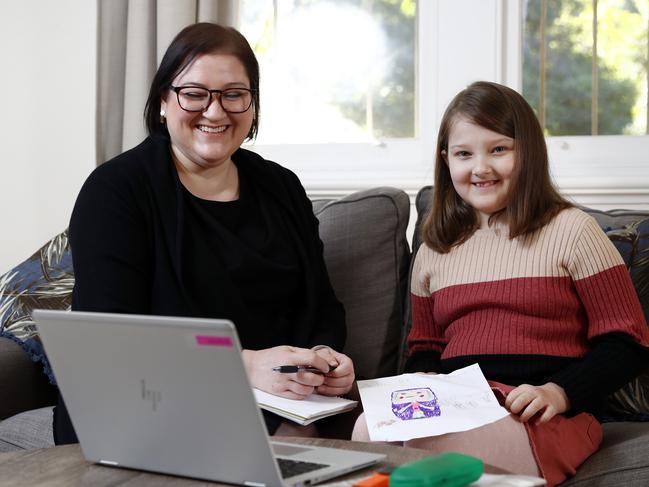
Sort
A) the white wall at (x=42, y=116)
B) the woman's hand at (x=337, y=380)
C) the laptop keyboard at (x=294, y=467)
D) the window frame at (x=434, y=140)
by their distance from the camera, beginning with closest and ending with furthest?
the laptop keyboard at (x=294, y=467)
the woman's hand at (x=337, y=380)
the window frame at (x=434, y=140)
the white wall at (x=42, y=116)

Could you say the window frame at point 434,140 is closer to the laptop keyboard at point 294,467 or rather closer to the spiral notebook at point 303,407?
the spiral notebook at point 303,407

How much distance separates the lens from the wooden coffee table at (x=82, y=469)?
109 cm

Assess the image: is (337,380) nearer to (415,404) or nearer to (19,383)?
(415,404)

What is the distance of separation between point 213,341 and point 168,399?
0.40 feet

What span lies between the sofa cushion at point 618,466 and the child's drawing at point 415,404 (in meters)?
0.29

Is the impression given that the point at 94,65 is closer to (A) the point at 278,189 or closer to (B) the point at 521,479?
(A) the point at 278,189

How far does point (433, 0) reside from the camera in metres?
2.65

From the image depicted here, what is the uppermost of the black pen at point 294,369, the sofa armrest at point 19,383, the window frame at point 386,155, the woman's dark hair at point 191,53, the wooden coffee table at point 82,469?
the woman's dark hair at point 191,53

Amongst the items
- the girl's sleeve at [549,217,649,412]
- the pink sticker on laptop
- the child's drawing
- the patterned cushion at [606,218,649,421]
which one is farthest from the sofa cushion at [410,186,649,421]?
the pink sticker on laptop

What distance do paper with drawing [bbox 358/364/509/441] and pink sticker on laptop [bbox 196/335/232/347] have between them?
524mm

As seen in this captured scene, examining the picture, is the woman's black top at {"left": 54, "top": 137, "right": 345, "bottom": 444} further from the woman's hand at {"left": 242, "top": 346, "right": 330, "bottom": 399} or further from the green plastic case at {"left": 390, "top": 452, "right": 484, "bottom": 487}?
the green plastic case at {"left": 390, "top": 452, "right": 484, "bottom": 487}

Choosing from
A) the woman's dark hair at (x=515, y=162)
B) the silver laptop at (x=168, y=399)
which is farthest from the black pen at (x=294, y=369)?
the woman's dark hair at (x=515, y=162)

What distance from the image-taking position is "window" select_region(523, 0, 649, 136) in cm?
255

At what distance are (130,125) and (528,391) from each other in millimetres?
1697
